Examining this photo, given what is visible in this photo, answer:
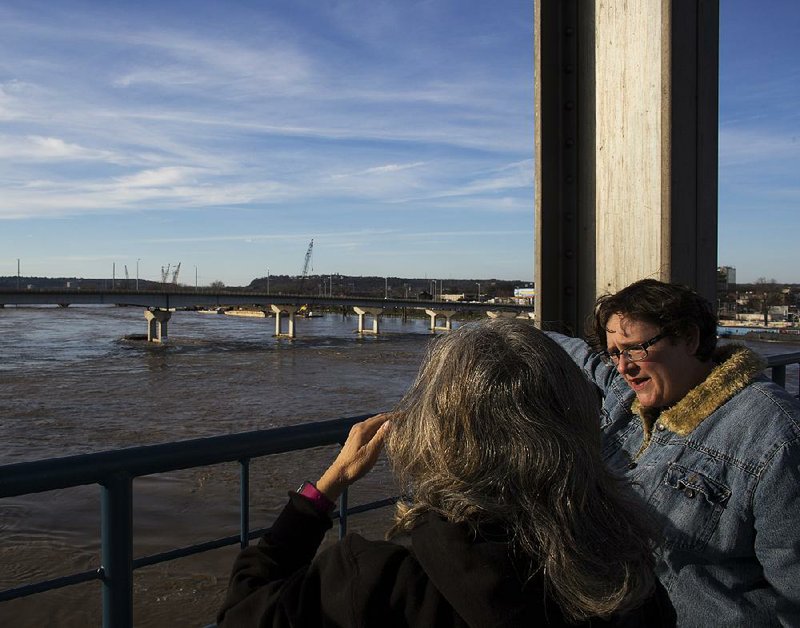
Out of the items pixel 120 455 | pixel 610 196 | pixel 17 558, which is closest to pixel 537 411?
pixel 120 455

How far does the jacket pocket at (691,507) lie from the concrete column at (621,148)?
140 centimetres

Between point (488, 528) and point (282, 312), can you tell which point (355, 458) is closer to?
point (488, 528)

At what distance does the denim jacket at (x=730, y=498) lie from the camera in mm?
1617

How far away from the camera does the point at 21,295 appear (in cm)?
6019

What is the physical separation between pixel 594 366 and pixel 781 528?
972 mm

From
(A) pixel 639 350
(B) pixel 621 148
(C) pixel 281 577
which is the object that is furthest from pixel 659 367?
(B) pixel 621 148

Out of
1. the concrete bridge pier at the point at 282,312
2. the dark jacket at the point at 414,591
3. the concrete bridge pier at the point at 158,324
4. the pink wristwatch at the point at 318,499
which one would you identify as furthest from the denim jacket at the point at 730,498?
the concrete bridge pier at the point at 282,312

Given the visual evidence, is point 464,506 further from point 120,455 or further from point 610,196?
point 610,196

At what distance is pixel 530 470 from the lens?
1.24 meters

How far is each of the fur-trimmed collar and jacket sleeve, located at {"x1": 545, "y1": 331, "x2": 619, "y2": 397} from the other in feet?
1.54

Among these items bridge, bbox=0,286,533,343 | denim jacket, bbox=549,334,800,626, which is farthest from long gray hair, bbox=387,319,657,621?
bridge, bbox=0,286,533,343

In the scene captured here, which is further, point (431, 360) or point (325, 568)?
point (431, 360)

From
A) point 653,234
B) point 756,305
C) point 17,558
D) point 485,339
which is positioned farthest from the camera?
point 756,305

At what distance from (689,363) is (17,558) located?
13341 millimetres
